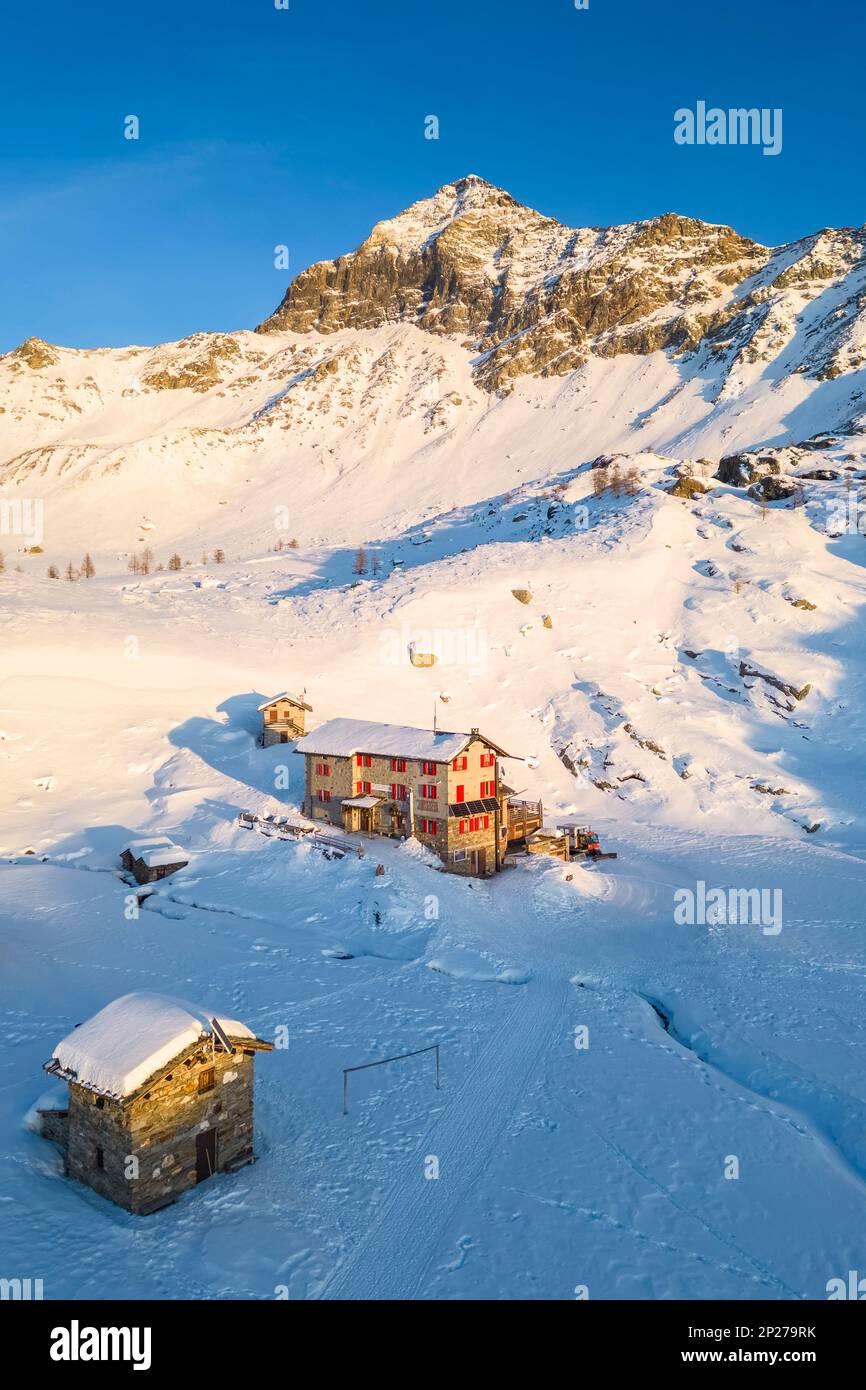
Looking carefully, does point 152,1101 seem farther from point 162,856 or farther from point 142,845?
point 142,845

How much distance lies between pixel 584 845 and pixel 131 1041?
97.9 ft

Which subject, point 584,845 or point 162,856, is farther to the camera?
point 584,845

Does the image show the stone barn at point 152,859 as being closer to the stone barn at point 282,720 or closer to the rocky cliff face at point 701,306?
the stone barn at point 282,720

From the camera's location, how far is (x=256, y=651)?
66.9 m

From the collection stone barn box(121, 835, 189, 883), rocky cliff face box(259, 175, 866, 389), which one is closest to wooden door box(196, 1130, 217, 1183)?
stone barn box(121, 835, 189, 883)

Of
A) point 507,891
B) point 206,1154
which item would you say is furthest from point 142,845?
point 206,1154

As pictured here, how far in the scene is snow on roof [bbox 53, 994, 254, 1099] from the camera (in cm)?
1534

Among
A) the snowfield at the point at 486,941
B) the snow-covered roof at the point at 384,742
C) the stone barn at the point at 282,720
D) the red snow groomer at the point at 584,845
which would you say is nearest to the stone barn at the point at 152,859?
the snowfield at the point at 486,941

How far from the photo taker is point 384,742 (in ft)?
139

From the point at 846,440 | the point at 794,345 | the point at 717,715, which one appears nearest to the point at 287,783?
the point at 717,715

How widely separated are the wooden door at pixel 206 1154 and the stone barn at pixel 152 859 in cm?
2006

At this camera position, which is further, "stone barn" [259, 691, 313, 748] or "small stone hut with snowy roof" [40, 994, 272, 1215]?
"stone barn" [259, 691, 313, 748]

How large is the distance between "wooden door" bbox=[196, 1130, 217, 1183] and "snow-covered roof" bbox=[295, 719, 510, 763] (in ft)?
77.7

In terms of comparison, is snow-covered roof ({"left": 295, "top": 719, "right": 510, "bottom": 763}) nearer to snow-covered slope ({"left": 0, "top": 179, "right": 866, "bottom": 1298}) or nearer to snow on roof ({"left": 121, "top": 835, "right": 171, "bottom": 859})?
snow-covered slope ({"left": 0, "top": 179, "right": 866, "bottom": 1298})
